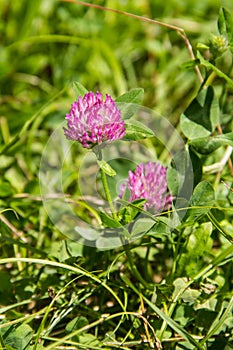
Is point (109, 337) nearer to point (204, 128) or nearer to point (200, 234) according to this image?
point (200, 234)

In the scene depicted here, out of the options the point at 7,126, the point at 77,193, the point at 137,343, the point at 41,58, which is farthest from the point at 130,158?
the point at 137,343

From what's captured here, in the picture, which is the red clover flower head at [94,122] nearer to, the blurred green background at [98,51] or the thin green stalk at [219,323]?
the thin green stalk at [219,323]

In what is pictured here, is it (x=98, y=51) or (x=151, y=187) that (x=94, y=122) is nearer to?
(x=151, y=187)

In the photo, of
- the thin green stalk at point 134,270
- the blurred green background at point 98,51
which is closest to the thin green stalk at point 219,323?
the thin green stalk at point 134,270

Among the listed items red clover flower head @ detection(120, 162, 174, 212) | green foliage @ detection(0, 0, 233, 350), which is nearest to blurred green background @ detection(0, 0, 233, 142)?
green foliage @ detection(0, 0, 233, 350)

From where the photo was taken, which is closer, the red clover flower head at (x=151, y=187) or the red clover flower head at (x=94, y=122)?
the red clover flower head at (x=94, y=122)
